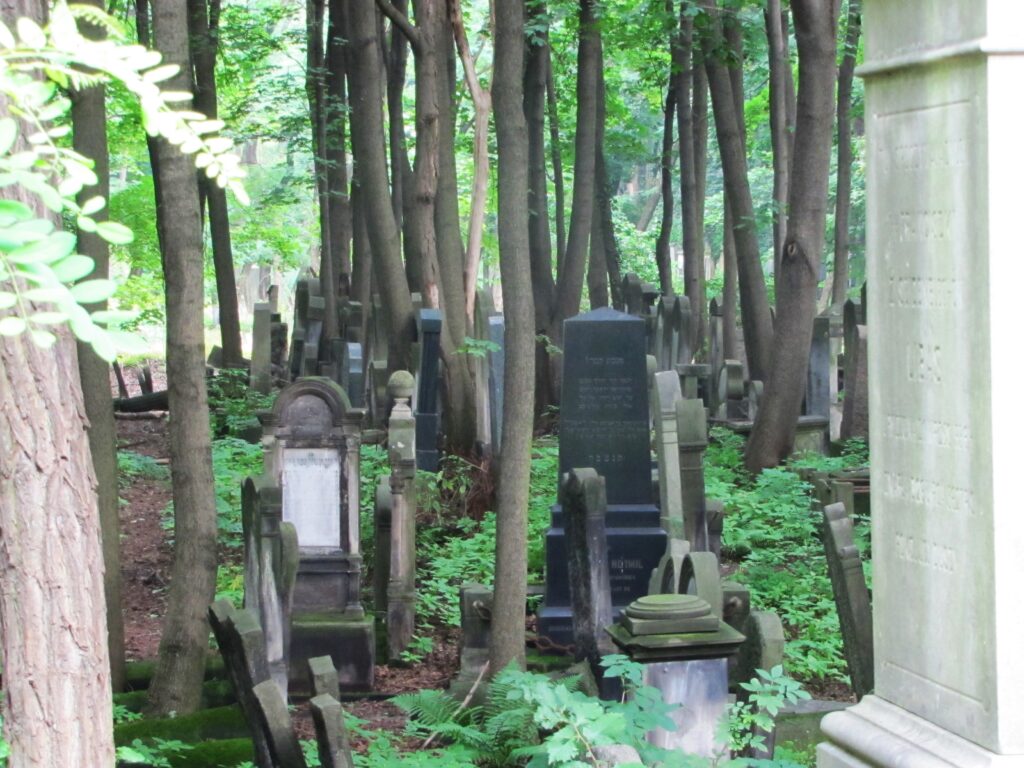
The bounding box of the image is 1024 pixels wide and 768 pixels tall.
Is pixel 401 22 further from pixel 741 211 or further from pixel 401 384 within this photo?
pixel 741 211

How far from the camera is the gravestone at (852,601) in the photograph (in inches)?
280

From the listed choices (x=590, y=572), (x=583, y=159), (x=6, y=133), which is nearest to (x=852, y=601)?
(x=590, y=572)

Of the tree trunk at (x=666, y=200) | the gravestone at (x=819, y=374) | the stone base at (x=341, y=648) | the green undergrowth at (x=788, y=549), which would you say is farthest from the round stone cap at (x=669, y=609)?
the tree trunk at (x=666, y=200)

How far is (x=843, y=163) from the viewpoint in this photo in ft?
74.2

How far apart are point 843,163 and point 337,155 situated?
8.22m

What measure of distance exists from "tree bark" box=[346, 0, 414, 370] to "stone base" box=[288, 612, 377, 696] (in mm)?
4962

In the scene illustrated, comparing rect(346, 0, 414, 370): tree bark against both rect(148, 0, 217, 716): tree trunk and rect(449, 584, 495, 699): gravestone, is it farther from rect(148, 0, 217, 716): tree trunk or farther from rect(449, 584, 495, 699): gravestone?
rect(449, 584, 495, 699): gravestone

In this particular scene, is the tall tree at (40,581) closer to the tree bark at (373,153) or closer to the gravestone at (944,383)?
the gravestone at (944,383)

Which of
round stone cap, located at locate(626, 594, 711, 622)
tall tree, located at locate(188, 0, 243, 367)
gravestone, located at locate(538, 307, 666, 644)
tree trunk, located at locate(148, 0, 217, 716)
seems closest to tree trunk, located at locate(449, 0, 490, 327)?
gravestone, located at locate(538, 307, 666, 644)

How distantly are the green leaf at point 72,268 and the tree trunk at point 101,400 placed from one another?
5338 millimetres

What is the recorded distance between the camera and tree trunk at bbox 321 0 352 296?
20.5 m

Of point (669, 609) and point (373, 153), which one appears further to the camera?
point (373, 153)

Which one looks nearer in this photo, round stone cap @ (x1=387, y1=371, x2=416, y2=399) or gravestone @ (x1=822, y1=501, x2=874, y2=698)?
gravestone @ (x1=822, y1=501, x2=874, y2=698)

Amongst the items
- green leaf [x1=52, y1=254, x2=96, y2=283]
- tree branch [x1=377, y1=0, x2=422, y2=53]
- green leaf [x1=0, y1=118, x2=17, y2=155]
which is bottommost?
green leaf [x1=52, y1=254, x2=96, y2=283]
